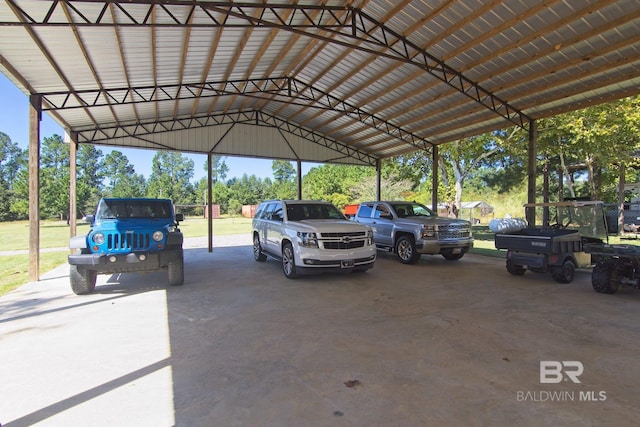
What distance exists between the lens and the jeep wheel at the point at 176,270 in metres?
7.35

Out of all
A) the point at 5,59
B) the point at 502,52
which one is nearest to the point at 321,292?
the point at 502,52

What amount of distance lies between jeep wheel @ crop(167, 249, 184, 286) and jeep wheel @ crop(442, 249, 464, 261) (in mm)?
7173

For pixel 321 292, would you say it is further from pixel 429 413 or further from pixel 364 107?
pixel 364 107

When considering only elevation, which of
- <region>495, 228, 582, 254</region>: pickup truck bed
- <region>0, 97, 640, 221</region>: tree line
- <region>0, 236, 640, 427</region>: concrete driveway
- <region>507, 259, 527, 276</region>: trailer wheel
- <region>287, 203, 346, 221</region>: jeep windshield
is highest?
<region>0, 97, 640, 221</region>: tree line

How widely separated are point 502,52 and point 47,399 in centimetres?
1075

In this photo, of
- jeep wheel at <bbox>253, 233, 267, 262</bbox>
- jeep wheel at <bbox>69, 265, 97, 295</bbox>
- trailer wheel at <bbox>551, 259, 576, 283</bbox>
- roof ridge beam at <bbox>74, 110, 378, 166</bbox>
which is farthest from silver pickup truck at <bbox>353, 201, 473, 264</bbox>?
jeep wheel at <bbox>69, 265, 97, 295</bbox>

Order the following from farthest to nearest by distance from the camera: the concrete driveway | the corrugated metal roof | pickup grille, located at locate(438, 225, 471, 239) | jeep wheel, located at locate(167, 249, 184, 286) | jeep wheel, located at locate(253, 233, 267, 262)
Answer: jeep wheel, located at locate(253, 233, 267, 262)
pickup grille, located at locate(438, 225, 471, 239)
jeep wheel, located at locate(167, 249, 184, 286)
the corrugated metal roof
the concrete driveway

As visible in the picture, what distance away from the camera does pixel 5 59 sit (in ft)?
24.4

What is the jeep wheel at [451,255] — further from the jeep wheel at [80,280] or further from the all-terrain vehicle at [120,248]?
the jeep wheel at [80,280]

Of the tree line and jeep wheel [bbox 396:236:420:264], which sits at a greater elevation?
the tree line

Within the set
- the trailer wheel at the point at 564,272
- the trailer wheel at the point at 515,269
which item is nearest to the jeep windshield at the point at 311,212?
the trailer wheel at the point at 515,269

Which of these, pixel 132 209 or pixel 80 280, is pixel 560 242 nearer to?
pixel 132 209

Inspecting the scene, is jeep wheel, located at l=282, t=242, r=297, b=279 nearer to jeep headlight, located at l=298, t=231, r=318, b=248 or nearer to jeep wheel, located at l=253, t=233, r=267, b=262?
jeep headlight, located at l=298, t=231, r=318, b=248

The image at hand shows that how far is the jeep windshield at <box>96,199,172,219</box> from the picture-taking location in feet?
25.4
